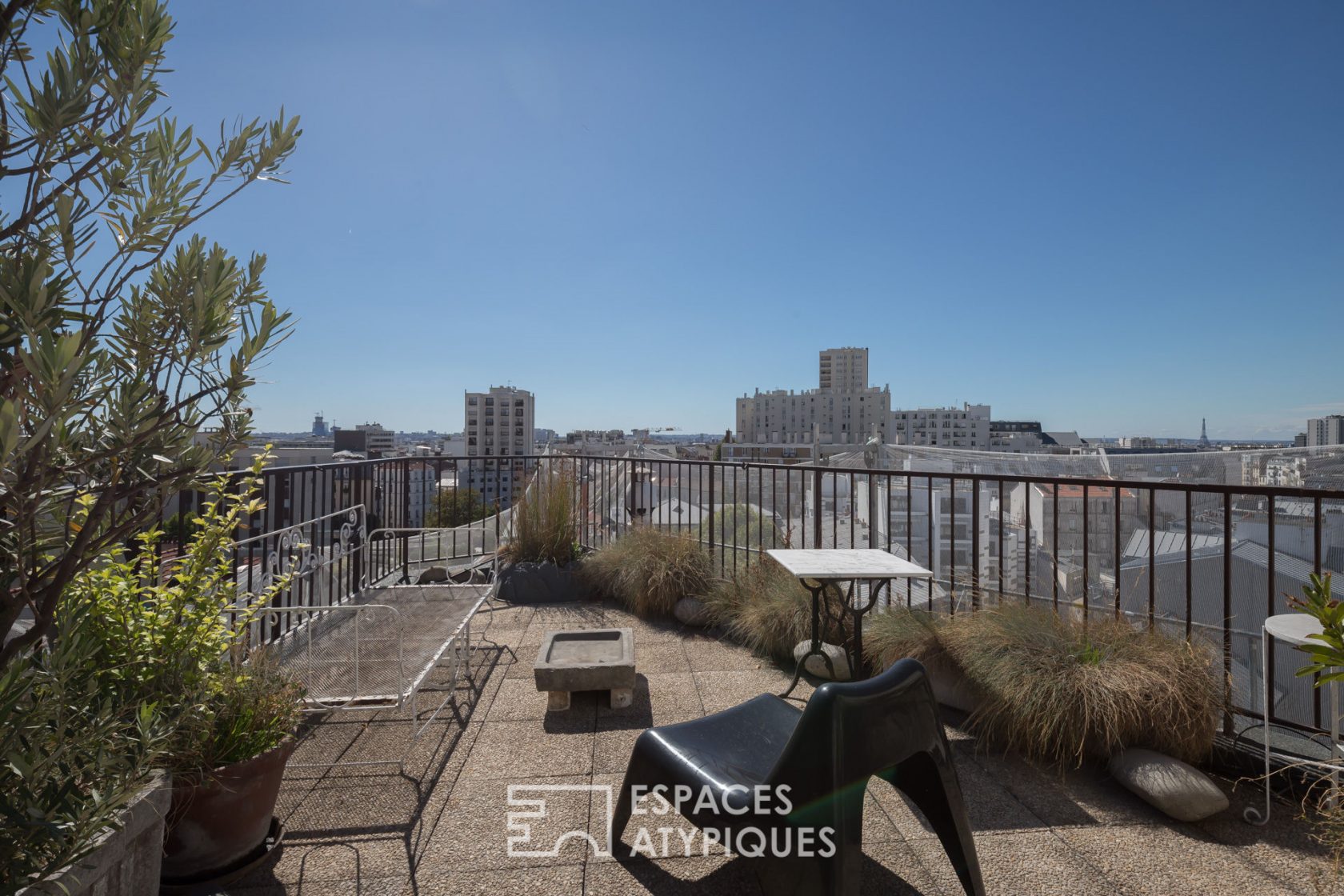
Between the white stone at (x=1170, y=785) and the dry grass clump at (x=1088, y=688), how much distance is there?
0.30 ft

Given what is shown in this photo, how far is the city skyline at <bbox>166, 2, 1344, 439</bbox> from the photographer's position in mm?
2834

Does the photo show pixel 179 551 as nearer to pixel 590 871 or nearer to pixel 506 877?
pixel 506 877

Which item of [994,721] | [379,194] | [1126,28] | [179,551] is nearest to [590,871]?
[994,721]

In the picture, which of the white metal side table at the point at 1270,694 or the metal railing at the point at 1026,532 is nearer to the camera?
the white metal side table at the point at 1270,694

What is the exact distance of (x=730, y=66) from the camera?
19.0ft

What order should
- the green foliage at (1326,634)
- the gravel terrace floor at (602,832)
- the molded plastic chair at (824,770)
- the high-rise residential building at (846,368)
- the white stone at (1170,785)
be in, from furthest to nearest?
1. the high-rise residential building at (846,368)
2. the white stone at (1170,785)
3. the gravel terrace floor at (602,832)
4. the molded plastic chair at (824,770)
5. the green foliage at (1326,634)

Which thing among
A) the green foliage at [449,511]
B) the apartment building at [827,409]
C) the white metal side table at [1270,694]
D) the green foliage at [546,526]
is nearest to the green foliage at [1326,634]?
the white metal side table at [1270,694]

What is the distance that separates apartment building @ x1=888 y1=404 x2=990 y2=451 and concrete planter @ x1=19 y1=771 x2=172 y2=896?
10145 centimetres

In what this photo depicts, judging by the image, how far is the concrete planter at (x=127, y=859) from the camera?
Result: 1073 millimetres

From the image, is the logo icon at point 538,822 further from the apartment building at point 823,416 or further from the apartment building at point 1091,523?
the apartment building at point 823,416

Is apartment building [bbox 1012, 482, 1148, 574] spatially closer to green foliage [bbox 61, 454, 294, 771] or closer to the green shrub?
the green shrub

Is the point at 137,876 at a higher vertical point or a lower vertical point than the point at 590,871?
higher

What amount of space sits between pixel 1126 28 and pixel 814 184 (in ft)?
15.0

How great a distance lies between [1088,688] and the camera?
7.66 feet
